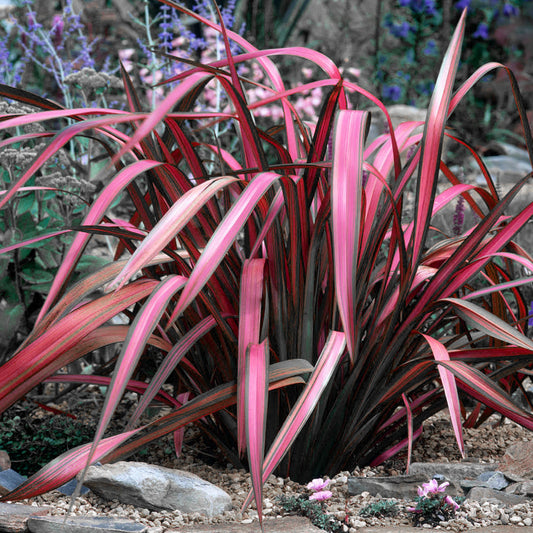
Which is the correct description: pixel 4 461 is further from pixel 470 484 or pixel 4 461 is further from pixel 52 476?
pixel 470 484

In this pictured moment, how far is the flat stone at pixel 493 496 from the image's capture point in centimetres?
125

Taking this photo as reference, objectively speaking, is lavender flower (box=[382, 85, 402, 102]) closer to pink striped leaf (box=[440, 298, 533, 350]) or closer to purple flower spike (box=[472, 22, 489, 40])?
purple flower spike (box=[472, 22, 489, 40])

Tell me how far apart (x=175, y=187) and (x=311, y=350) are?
15.8 inches

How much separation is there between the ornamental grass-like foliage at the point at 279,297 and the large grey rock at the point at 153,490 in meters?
0.06

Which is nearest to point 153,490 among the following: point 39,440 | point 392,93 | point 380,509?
point 380,509

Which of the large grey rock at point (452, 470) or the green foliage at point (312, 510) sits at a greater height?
the green foliage at point (312, 510)

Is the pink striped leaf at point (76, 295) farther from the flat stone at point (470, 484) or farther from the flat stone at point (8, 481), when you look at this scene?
the flat stone at point (470, 484)

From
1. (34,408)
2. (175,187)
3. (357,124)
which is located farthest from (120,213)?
(357,124)

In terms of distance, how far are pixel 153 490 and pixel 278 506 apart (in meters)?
0.22

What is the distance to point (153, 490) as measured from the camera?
1204 mm

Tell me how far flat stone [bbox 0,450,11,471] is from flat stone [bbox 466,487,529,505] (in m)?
0.91

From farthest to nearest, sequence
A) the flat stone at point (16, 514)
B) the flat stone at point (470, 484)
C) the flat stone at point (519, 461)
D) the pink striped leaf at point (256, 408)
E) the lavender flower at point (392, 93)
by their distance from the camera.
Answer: the lavender flower at point (392, 93) → the flat stone at point (519, 461) → the flat stone at point (470, 484) → the flat stone at point (16, 514) → the pink striped leaf at point (256, 408)

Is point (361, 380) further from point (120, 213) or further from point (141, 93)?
point (141, 93)

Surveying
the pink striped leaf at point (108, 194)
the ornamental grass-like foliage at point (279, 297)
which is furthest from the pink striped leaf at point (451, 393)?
the pink striped leaf at point (108, 194)
